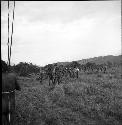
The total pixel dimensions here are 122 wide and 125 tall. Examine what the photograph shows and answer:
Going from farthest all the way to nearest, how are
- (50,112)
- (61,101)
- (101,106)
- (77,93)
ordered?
(77,93) → (61,101) → (101,106) → (50,112)

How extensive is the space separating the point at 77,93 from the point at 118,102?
3.07 m

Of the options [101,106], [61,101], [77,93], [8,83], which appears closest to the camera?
[8,83]

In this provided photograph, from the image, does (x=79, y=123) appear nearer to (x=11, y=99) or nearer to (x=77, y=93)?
(x=11, y=99)

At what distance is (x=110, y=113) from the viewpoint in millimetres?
8703

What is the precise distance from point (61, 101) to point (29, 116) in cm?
307

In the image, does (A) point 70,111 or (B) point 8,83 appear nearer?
(B) point 8,83

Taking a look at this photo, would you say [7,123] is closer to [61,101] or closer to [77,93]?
[61,101]

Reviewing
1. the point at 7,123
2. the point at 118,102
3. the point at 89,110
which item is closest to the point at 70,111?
the point at 89,110

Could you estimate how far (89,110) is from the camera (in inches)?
360

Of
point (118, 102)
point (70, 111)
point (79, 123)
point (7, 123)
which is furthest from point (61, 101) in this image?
point (7, 123)

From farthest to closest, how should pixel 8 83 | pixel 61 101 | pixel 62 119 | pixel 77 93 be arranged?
1. pixel 77 93
2. pixel 61 101
3. pixel 62 119
4. pixel 8 83

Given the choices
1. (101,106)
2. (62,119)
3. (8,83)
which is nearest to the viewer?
(8,83)

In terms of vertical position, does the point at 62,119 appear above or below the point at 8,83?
below

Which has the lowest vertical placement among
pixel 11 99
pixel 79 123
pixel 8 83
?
pixel 79 123
